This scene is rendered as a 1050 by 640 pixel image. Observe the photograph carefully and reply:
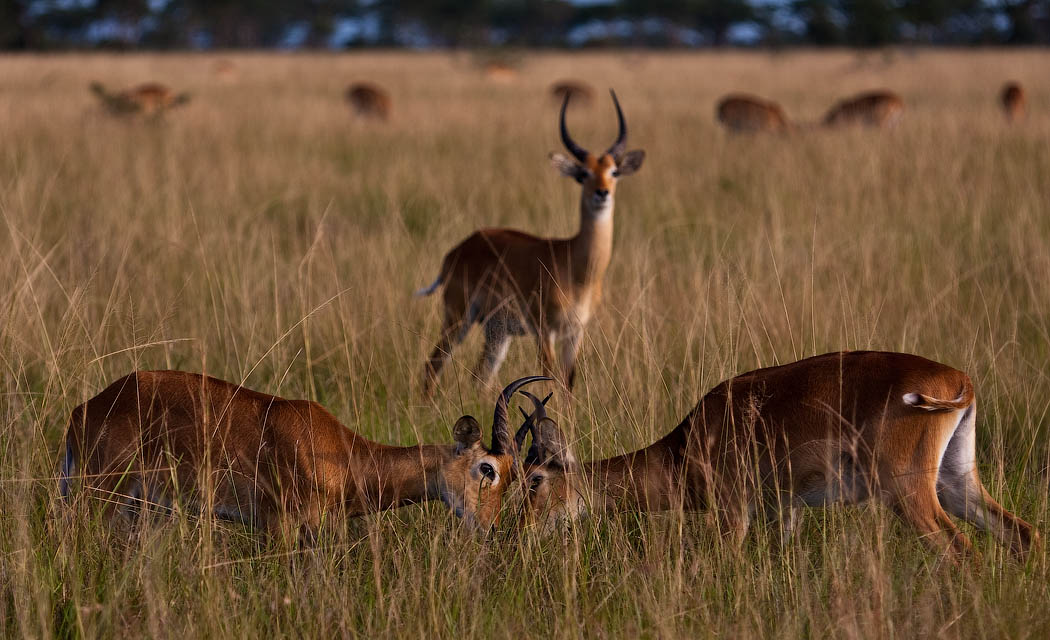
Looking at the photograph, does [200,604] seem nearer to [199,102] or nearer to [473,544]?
[473,544]

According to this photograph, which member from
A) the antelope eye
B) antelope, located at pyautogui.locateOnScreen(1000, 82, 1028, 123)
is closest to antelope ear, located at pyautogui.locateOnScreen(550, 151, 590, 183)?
the antelope eye

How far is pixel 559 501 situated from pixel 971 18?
64631 mm

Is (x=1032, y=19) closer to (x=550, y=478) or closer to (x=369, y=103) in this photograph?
(x=369, y=103)

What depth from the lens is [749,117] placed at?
15.5 meters

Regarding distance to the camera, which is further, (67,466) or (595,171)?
(595,171)

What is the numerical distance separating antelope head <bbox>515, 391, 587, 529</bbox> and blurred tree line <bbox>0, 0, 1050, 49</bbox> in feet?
162

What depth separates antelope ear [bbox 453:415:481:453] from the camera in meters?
3.41

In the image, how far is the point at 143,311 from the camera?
5344mm

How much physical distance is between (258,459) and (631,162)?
3439mm

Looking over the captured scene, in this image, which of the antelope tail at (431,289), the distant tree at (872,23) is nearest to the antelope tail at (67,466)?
the antelope tail at (431,289)

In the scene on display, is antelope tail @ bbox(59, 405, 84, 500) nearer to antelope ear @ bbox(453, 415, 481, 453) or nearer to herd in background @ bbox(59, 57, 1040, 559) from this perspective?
herd in background @ bbox(59, 57, 1040, 559)

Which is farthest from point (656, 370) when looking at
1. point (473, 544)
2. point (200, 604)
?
point (200, 604)

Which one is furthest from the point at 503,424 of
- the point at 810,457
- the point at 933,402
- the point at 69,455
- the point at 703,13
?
the point at 703,13

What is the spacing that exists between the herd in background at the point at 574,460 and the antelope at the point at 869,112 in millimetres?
12498
